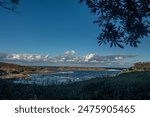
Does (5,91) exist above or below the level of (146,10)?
below

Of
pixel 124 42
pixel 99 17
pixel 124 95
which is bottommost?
pixel 124 95

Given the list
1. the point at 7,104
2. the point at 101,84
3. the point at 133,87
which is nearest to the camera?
the point at 7,104

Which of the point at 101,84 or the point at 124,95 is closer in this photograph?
the point at 124,95

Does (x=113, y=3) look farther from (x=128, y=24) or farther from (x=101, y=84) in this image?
(x=101, y=84)

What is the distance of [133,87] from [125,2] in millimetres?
3811

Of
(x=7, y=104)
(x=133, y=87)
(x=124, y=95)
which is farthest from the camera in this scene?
(x=133, y=87)

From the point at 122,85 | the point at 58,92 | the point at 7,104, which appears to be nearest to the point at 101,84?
the point at 122,85

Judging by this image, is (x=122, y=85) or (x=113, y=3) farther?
(x=122, y=85)

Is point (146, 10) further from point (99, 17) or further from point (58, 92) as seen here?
point (58, 92)

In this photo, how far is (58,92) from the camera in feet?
59.7

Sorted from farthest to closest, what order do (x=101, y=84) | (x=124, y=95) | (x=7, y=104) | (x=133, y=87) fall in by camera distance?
(x=101, y=84), (x=133, y=87), (x=124, y=95), (x=7, y=104)

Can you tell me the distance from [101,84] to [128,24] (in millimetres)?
3403

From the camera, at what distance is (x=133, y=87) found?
18.6m

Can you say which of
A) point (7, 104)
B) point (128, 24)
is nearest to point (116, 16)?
point (128, 24)
